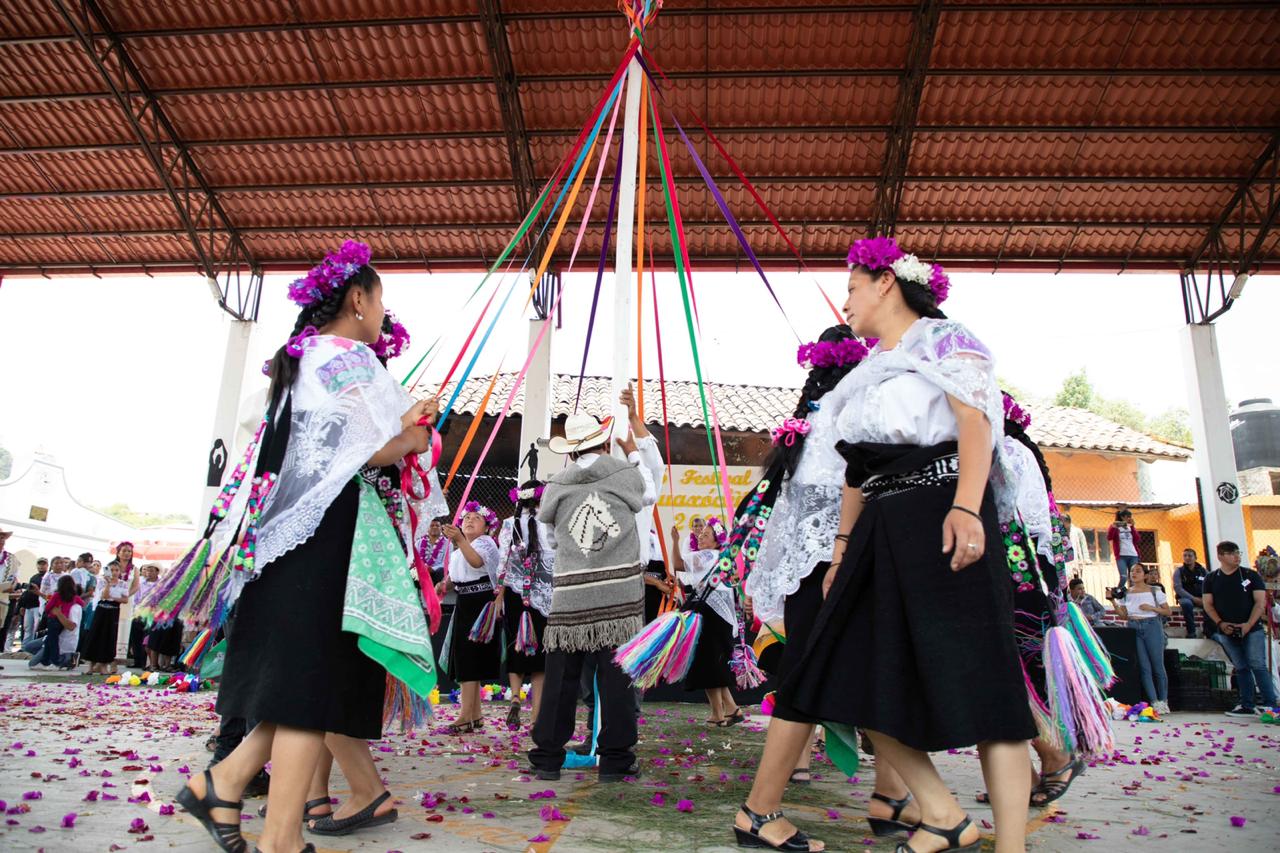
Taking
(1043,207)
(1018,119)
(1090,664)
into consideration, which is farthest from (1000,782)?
(1043,207)

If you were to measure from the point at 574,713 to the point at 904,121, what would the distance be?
8363 millimetres

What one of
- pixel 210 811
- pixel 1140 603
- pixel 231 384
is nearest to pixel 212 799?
pixel 210 811

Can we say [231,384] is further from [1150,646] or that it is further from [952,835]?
[952,835]

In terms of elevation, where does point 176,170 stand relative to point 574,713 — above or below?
above

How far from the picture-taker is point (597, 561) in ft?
13.2

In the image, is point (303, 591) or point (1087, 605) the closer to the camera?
point (303, 591)

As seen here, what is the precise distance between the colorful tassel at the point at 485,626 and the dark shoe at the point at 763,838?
333cm

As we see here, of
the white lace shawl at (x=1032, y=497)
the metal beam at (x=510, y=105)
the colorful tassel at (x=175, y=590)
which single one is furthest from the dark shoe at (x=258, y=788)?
the metal beam at (x=510, y=105)

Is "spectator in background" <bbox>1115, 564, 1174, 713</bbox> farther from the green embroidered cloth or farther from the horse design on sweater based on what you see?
the green embroidered cloth

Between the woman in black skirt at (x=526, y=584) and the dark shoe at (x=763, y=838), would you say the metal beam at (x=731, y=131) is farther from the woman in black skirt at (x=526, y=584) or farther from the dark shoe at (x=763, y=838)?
the dark shoe at (x=763, y=838)

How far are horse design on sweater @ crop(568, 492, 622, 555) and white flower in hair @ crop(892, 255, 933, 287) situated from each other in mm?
1920

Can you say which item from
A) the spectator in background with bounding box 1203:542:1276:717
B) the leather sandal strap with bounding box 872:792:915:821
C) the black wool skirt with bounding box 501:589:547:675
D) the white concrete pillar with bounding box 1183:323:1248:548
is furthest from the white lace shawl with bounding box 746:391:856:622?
the white concrete pillar with bounding box 1183:323:1248:548

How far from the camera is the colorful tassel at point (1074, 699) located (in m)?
2.51

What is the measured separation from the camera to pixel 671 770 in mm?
4066
